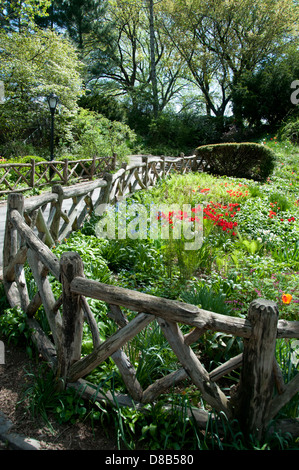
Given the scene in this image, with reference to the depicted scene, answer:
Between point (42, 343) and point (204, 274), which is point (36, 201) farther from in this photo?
point (204, 274)

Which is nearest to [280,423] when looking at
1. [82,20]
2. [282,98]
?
[282,98]

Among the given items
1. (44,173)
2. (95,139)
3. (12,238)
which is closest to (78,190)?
(12,238)

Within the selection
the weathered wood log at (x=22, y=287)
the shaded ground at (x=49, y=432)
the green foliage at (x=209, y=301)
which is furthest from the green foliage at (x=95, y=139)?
the shaded ground at (x=49, y=432)

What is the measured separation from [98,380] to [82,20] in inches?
1176

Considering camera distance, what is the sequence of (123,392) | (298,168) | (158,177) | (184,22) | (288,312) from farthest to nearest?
(184,22), (298,168), (158,177), (288,312), (123,392)

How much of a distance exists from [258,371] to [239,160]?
12824 mm

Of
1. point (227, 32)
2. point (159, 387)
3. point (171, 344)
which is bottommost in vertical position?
point (159, 387)

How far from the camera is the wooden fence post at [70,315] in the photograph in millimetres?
2201

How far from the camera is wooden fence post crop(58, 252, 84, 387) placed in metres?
2.20

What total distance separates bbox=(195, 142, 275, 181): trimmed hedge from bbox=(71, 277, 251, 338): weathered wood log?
1180cm

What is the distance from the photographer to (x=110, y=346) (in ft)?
6.98

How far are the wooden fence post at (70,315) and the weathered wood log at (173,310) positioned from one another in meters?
0.16

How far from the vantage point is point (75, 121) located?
59.7 ft
